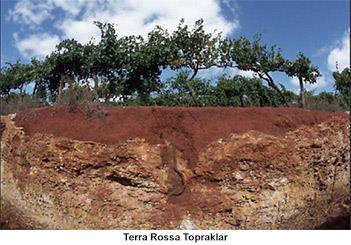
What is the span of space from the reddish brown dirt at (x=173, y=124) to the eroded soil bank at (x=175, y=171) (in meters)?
0.03

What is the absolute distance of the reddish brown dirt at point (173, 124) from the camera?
37.9ft

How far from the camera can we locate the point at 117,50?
20.2 m

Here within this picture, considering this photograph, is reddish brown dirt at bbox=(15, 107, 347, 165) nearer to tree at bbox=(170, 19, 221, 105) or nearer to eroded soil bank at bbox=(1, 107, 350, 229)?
eroded soil bank at bbox=(1, 107, 350, 229)

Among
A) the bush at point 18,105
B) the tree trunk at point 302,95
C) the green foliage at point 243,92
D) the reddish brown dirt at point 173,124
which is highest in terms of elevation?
the green foliage at point 243,92

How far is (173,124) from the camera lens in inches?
466

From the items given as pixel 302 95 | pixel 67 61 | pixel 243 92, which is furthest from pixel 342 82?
pixel 67 61

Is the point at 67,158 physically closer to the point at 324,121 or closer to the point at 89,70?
the point at 324,121

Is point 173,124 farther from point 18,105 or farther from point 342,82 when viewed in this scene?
point 342,82

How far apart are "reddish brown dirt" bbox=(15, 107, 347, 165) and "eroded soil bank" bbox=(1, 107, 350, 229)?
3 cm

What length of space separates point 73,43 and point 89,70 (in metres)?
1.53

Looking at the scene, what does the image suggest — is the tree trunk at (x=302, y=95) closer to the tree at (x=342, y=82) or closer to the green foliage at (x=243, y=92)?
the green foliage at (x=243, y=92)

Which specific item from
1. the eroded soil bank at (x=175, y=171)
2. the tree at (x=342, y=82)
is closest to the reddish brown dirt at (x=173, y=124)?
the eroded soil bank at (x=175, y=171)

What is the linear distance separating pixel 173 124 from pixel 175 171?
49.7 inches

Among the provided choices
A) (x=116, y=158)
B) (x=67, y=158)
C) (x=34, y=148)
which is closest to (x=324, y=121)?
(x=116, y=158)
